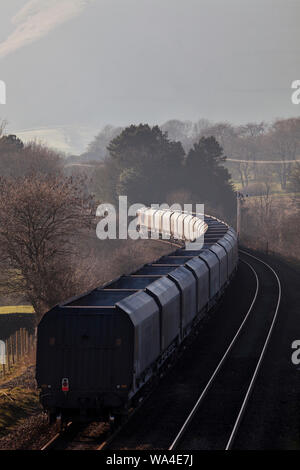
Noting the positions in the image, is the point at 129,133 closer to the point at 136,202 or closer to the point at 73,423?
the point at 136,202

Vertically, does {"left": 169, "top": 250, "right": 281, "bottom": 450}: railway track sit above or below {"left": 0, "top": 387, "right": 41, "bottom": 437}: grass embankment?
above

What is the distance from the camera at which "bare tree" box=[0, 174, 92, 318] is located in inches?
1599

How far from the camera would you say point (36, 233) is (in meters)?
41.9

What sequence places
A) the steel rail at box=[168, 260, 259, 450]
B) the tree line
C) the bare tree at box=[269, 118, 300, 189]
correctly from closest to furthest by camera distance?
the steel rail at box=[168, 260, 259, 450] → the tree line → the bare tree at box=[269, 118, 300, 189]

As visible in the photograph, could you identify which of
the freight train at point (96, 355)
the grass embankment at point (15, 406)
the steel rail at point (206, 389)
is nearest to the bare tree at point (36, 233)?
the steel rail at point (206, 389)

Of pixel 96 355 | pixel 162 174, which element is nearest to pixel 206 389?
pixel 96 355

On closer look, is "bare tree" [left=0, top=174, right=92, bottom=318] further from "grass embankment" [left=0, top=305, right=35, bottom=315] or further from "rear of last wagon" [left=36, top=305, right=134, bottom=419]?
"rear of last wagon" [left=36, top=305, right=134, bottom=419]

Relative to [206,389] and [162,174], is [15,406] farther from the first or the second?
[162,174]

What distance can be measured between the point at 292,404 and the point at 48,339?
890cm

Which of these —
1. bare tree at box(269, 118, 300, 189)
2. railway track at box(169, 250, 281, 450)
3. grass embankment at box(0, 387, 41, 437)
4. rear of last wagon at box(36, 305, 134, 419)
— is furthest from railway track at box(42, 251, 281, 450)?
bare tree at box(269, 118, 300, 189)

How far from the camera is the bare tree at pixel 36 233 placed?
40.6 m

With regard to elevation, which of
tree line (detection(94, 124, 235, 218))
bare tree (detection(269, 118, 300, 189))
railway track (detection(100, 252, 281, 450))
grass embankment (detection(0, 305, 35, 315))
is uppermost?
bare tree (detection(269, 118, 300, 189))

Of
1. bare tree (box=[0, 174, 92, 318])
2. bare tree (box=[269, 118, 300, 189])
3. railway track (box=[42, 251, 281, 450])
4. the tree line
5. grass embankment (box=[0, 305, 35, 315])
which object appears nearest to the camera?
railway track (box=[42, 251, 281, 450])
